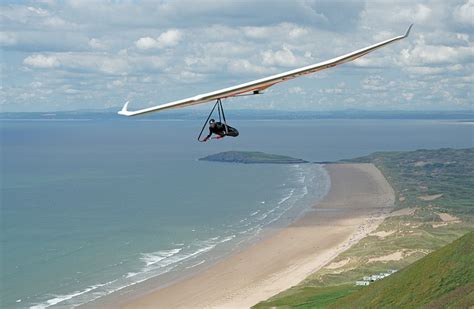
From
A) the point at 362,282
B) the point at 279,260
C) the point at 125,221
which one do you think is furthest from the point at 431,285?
the point at 125,221

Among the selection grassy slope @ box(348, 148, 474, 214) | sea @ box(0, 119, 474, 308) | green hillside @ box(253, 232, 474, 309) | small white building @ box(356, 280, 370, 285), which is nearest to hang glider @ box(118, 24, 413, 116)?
green hillside @ box(253, 232, 474, 309)

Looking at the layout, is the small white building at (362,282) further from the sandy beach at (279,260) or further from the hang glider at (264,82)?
the hang glider at (264,82)

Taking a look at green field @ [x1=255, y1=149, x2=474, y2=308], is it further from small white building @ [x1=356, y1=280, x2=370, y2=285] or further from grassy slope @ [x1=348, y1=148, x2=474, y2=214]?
small white building @ [x1=356, y1=280, x2=370, y2=285]

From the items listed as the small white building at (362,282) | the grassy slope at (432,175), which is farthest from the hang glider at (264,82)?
the grassy slope at (432,175)

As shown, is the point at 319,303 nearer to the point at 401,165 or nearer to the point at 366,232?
the point at 366,232

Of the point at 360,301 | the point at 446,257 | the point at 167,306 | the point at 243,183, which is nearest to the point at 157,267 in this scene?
the point at 167,306

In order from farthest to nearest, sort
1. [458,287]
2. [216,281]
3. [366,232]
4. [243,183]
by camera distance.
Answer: [243,183]
[366,232]
[216,281]
[458,287]
